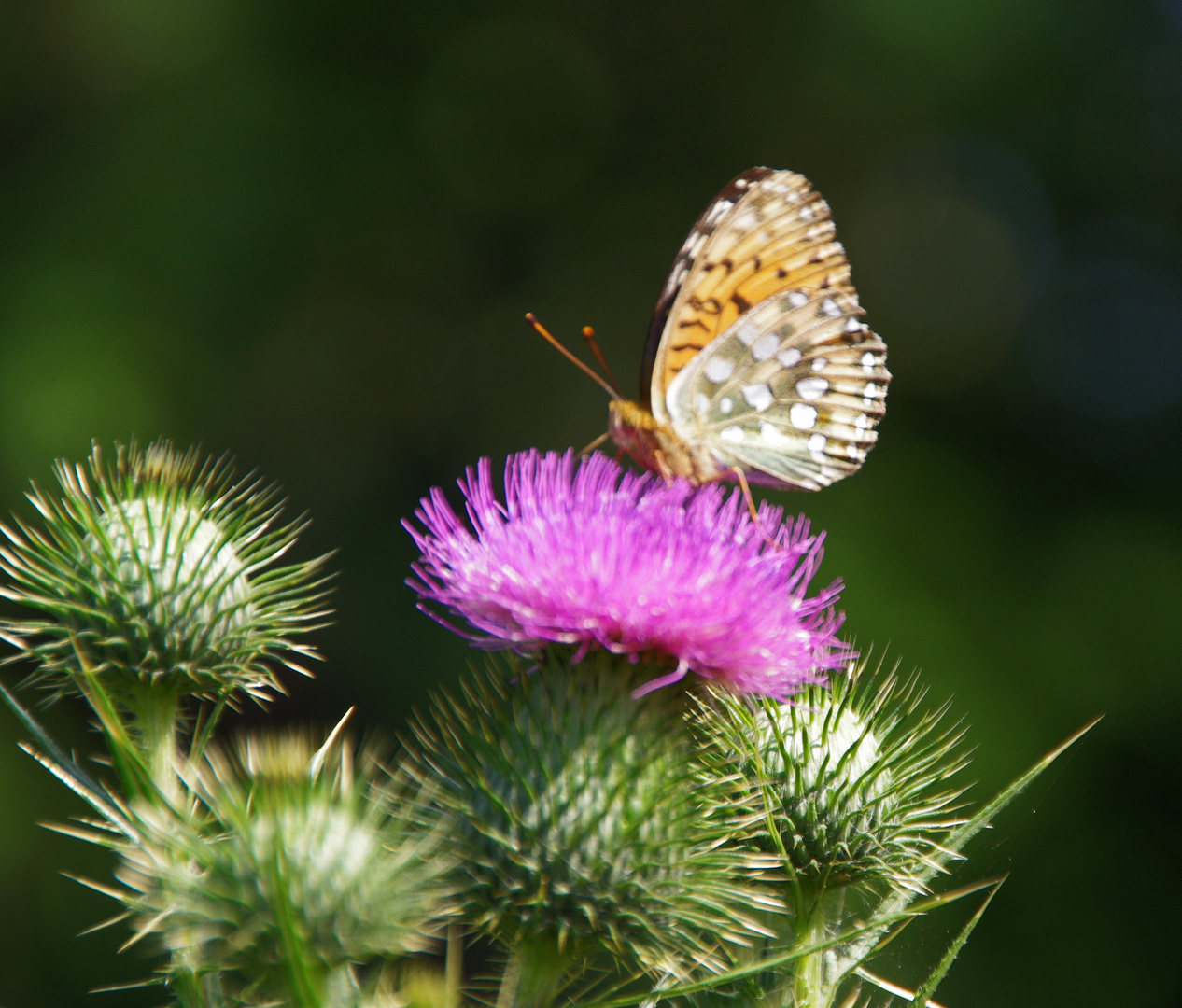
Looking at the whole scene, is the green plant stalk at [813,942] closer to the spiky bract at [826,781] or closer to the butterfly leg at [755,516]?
the spiky bract at [826,781]

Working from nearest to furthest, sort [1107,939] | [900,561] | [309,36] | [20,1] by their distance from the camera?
1. [1107,939]
2. [900,561]
3. [20,1]
4. [309,36]

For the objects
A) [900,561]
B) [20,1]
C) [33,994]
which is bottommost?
[33,994]

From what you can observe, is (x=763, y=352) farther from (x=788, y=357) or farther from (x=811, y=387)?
(x=811, y=387)

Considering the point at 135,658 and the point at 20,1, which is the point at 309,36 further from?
the point at 135,658

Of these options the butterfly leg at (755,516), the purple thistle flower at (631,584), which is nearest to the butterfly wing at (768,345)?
the butterfly leg at (755,516)

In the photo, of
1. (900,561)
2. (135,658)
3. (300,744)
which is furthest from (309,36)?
(300,744)

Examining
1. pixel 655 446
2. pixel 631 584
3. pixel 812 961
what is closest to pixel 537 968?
pixel 812 961

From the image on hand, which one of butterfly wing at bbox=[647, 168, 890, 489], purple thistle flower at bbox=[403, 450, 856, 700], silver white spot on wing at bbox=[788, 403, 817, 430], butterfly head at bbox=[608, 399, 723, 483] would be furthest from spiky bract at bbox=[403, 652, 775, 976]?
silver white spot on wing at bbox=[788, 403, 817, 430]
